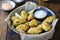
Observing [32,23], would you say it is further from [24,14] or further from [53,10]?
[53,10]

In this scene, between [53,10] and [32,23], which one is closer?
[32,23]

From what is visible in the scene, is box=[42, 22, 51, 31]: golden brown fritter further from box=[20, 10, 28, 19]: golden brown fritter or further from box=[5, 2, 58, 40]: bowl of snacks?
box=[20, 10, 28, 19]: golden brown fritter

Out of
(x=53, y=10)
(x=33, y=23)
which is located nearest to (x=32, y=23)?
(x=33, y=23)

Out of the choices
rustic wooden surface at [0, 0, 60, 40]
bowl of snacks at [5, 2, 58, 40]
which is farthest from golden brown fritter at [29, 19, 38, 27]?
rustic wooden surface at [0, 0, 60, 40]

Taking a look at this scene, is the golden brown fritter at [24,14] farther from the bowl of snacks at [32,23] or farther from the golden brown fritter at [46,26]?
the golden brown fritter at [46,26]

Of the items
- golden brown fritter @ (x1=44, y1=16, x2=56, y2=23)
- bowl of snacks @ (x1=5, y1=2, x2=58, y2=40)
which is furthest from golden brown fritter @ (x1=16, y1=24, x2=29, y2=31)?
golden brown fritter @ (x1=44, y1=16, x2=56, y2=23)

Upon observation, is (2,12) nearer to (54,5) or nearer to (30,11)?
(30,11)

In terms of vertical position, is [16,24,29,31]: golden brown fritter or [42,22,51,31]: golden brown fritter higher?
[42,22,51,31]: golden brown fritter

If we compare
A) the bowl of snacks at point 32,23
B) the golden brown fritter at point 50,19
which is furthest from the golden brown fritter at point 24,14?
the golden brown fritter at point 50,19
